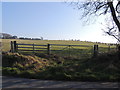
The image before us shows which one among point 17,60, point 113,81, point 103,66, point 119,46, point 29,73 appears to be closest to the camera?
point 113,81

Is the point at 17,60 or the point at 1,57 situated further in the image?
the point at 1,57

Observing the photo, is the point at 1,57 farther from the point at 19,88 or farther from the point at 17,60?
the point at 19,88

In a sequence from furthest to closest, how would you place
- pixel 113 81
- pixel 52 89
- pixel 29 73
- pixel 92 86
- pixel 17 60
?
1. pixel 17 60
2. pixel 29 73
3. pixel 113 81
4. pixel 92 86
5. pixel 52 89

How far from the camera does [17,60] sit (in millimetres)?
12352

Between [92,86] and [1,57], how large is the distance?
27.6 ft

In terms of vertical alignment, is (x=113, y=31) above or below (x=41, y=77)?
above

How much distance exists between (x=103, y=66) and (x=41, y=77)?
448 centimetres

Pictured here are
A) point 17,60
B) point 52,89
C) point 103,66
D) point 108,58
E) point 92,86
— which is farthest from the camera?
point 108,58

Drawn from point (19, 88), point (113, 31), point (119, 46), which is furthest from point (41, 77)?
point (113, 31)

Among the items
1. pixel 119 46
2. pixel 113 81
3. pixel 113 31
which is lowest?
pixel 113 81

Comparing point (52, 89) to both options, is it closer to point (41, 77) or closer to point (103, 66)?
point (41, 77)

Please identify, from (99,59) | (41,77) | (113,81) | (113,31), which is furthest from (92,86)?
(113,31)

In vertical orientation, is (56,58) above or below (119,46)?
below

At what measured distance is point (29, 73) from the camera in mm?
9414
